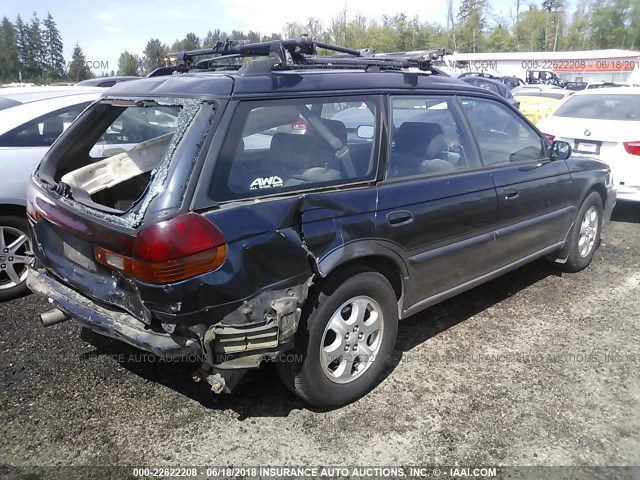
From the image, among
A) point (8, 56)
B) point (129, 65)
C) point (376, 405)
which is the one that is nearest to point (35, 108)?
point (376, 405)

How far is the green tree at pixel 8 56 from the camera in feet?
182

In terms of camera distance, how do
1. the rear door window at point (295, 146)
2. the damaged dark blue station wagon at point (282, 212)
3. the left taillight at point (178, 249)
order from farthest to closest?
the rear door window at point (295, 146) → the damaged dark blue station wagon at point (282, 212) → the left taillight at point (178, 249)

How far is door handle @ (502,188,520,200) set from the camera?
13.0 ft

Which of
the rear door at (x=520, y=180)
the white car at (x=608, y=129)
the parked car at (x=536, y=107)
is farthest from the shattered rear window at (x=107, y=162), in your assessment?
the parked car at (x=536, y=107)

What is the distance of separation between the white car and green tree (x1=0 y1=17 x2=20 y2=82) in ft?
194

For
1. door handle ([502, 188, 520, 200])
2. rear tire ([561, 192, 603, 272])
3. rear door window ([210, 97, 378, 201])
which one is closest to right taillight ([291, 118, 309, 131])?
rear door window ([210, 97, 378, 201])

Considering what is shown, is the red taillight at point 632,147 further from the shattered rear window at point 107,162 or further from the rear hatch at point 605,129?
the shattered rear window at point 107,162

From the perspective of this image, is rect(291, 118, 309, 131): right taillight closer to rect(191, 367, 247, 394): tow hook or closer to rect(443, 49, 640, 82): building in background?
rect(191, 367, 247, 394): tow hook

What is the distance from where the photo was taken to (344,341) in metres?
3.04

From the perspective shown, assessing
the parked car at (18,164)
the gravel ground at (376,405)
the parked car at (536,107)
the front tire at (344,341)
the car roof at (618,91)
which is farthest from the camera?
the parked car at (536,107)

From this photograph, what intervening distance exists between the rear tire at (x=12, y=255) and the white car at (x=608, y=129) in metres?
6.44

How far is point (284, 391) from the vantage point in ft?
10.7

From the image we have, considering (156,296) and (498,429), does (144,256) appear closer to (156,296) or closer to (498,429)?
(156,296)

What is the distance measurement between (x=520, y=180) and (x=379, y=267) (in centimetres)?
162
